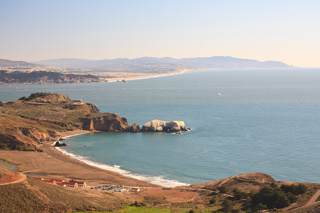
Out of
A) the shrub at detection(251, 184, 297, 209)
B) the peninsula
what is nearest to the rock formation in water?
the peninsula

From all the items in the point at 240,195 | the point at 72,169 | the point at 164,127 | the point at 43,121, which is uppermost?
the point at 43,121

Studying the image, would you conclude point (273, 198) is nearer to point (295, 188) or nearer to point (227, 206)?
point (295, 188)

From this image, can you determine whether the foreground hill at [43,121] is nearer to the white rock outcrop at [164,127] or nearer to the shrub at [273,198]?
the white rock outcrop at [164,127]

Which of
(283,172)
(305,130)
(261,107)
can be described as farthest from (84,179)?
(261,107)

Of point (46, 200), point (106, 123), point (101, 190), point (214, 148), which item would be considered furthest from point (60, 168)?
point (106, 123)

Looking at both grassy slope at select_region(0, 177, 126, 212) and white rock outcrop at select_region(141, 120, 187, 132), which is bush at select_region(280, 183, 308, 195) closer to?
grassy slope at select_region(0, 177, 126, 212)

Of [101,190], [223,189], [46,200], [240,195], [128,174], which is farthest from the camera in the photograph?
[128,174]

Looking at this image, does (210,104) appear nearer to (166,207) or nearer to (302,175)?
(302,175)
